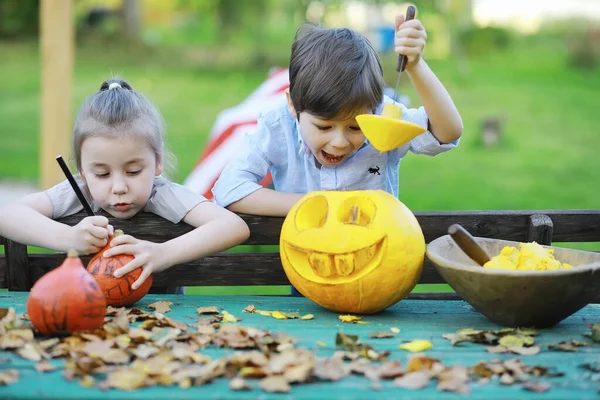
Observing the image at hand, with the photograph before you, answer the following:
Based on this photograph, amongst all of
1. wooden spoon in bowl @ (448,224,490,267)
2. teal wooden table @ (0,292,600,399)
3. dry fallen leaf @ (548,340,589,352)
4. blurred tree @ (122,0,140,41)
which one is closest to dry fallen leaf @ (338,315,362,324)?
teal wooden table @ (0,292,600,399)

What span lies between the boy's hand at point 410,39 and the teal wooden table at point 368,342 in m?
0.97

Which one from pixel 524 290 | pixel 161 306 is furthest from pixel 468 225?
pixel 161 306

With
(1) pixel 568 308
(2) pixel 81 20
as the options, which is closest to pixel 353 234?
(1) pixel 568 308

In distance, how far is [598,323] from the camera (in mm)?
2678

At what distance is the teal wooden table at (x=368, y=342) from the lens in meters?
2.09

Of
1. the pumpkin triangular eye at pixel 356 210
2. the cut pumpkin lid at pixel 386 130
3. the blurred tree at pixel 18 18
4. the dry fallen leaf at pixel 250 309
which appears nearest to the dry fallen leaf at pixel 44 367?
the dry fallen leaf at pixel 250 309

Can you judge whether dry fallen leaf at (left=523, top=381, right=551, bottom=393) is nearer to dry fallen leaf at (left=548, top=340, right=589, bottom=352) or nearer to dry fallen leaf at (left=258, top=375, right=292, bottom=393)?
dry fallen leaf at (left=548, top=340, right=589, bottom=352)

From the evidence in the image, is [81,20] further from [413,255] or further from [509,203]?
[413,255]

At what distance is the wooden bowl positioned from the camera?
2.49 m

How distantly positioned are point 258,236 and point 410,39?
1008 millimetres

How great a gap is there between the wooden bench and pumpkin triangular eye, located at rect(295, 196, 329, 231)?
31 cm

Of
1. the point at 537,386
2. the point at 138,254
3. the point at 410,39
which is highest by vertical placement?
the point at 410,39

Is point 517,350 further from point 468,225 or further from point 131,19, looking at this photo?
point 131,19

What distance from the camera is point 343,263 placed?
2771mm
